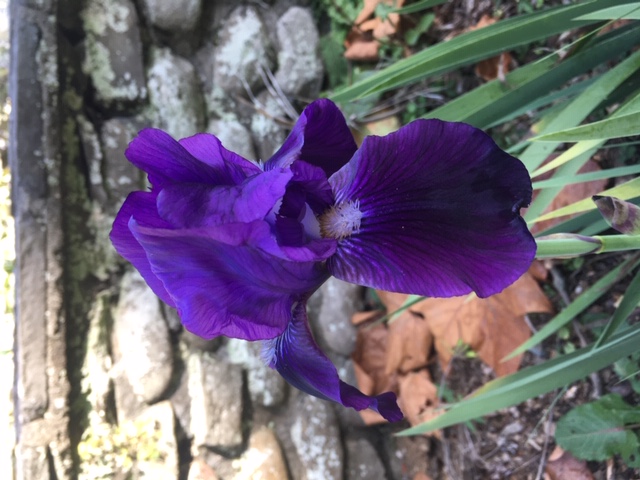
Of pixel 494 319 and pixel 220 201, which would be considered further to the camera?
pixel 494 319

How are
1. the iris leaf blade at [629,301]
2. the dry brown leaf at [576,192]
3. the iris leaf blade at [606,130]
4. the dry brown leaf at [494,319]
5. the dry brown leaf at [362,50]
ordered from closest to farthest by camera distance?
1. the iris leaf blade at [606,130]
2. the iris leaf blade at [629,301]
3. the dry brown leaf at [576,192]
4. the dry brown leaf at [494,319]
5. the dry brown leaf at [362,50]

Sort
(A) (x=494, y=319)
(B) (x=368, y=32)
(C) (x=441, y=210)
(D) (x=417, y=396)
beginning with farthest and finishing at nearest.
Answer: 1. (B) (x=368, y=32)
2. (D) (x=417, y=396)
3. (A) (x=494, y=319)
4. (C) (x=441, y=210)

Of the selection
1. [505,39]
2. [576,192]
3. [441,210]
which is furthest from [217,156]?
[576,192]

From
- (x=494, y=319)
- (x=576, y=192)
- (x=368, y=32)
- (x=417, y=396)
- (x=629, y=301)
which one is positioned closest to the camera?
(x=629, y=301)

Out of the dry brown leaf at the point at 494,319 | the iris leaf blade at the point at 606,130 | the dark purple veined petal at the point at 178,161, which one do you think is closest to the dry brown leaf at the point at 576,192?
the dry brown leaf at the point at 494,319

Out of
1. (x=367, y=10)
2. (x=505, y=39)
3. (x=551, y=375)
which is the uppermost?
(x=367, y=10)

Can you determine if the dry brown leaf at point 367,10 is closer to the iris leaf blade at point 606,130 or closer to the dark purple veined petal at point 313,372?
the iris leaf blade at point 606,130

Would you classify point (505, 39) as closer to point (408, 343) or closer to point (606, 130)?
point (606, 130)
